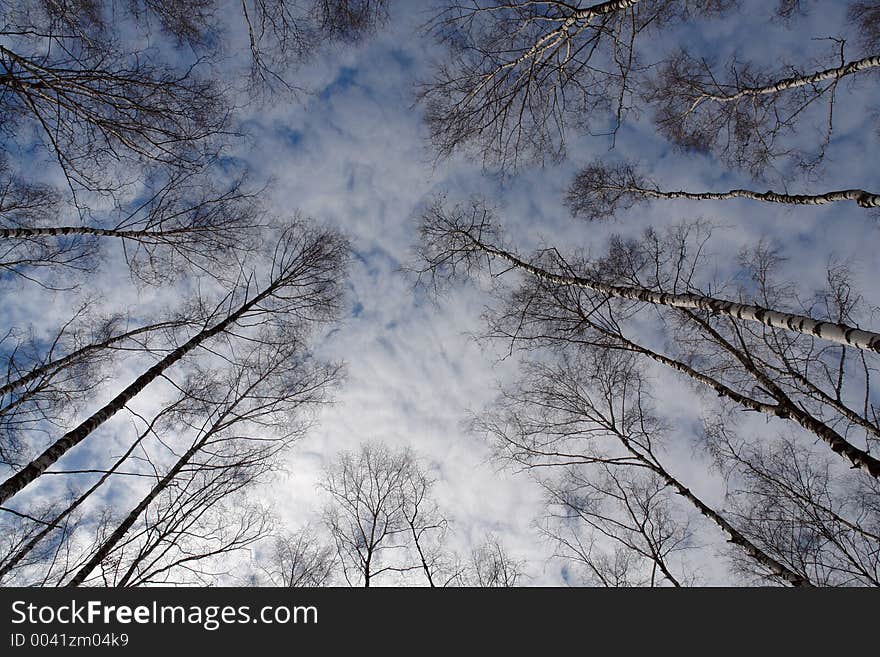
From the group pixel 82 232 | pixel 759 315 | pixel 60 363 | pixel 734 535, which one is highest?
pixel 82 232

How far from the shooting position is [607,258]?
7.44 meters

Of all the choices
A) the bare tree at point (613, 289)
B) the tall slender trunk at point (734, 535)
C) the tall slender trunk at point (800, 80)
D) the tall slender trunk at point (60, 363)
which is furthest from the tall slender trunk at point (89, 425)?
the tall slender trunk at point (800, 80)

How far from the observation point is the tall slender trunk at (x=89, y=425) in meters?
3.37

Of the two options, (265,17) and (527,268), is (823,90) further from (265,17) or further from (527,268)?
(265,17)

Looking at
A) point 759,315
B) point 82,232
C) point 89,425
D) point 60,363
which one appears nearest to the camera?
point 759,315

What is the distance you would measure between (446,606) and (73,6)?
775 centimetres

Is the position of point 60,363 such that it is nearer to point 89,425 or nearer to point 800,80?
point 89,425

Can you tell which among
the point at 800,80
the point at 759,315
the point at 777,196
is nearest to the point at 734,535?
the point at 759,315

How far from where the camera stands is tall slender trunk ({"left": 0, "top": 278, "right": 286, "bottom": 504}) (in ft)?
11.0

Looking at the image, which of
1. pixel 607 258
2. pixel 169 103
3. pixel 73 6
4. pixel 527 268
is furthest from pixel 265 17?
pixel 607 258

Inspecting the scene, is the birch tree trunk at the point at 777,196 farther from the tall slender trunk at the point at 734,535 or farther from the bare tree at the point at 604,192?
the tall slender trunk at the point at 734,535

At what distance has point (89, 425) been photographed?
4.09 m

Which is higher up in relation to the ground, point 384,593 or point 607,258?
point 607,258

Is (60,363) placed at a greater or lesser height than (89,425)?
greater
